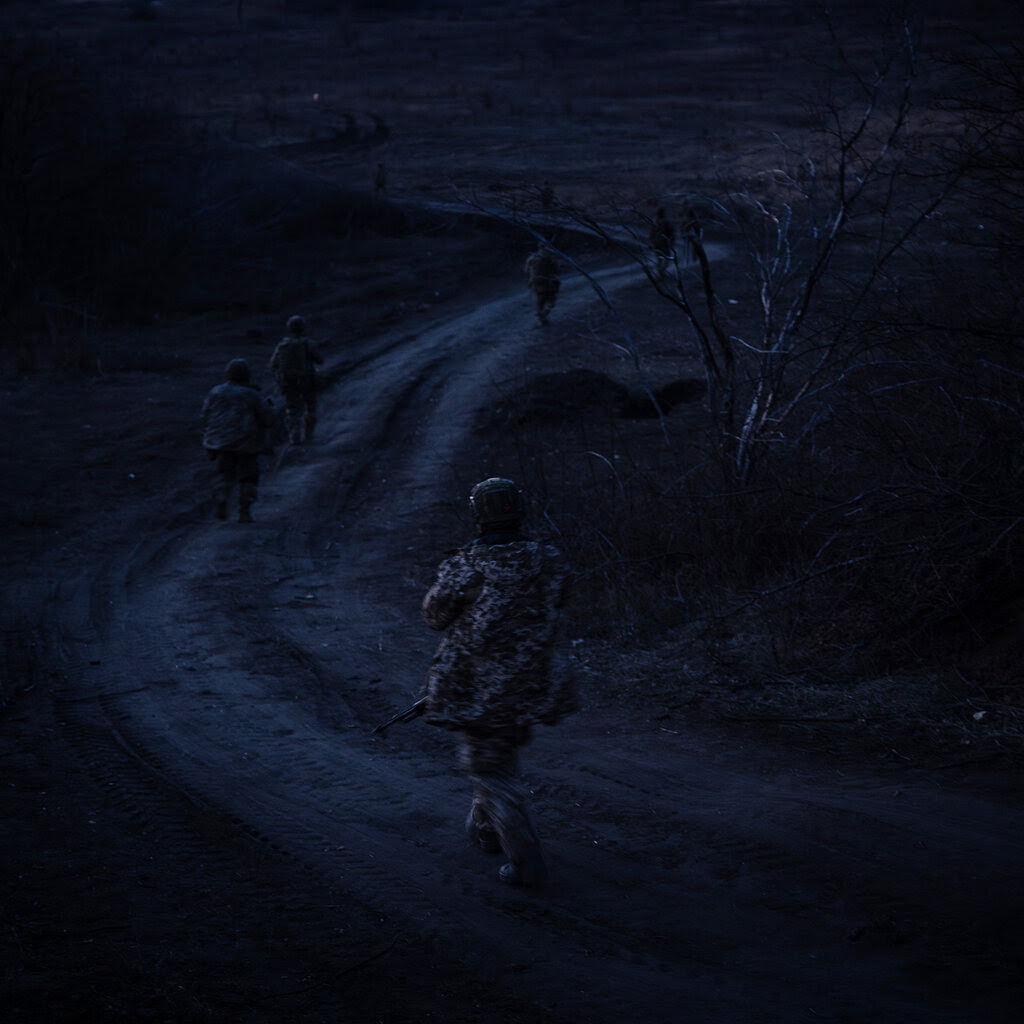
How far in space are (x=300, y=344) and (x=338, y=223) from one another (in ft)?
63.0

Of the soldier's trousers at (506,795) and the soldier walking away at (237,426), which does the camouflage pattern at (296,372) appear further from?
the soldier's trousers at (506,795)

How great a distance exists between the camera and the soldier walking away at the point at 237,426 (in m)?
11.0

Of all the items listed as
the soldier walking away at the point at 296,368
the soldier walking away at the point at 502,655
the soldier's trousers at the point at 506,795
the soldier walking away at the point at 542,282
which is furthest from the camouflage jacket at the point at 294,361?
the soldier's trousers at the point at 506,795

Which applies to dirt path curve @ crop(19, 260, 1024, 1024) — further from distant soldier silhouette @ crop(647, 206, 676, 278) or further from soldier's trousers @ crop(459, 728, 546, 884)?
distant soldier silhouette @ crop(647, 206, 676, 278)

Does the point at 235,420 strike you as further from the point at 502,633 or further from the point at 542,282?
the point at 542,282

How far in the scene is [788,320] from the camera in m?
8.93

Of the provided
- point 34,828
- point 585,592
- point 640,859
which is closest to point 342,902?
point 640,859

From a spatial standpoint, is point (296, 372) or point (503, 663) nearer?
point (503, 663)

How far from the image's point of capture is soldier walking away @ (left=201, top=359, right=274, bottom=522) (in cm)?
1102

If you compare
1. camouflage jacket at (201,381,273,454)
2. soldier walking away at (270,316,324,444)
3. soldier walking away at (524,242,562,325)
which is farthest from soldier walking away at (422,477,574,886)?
soldier walking away at (524,242,562,325)

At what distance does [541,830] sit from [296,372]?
396 inches

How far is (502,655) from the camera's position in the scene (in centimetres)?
452

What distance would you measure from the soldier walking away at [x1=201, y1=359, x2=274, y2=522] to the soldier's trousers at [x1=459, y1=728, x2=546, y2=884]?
719 centimetres

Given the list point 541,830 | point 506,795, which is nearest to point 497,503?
point 506,795
